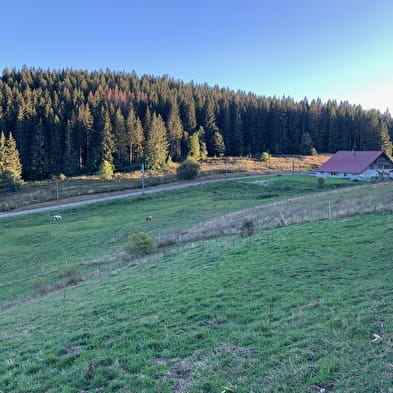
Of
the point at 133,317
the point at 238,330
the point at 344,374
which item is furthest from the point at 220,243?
the point at 344,374

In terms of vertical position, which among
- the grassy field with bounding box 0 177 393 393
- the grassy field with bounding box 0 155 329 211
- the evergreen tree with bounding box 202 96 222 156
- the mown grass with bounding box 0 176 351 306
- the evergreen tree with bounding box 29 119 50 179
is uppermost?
the evergreen tree with bounding box 202 96 222 156

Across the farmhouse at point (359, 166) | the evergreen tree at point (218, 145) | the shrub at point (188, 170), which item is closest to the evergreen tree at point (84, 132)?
the shrub at point (188, 170)

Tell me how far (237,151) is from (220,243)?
100742 millimetres

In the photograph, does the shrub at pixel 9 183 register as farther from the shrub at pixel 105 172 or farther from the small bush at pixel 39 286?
the small bush at pixel 39 286

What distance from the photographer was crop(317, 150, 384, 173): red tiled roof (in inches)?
2856

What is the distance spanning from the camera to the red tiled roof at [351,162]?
238 feet

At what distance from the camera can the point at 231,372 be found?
6.55 metres

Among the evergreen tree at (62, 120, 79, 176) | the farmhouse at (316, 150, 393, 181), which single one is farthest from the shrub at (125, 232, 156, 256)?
the evergreen tree at (62, 120, 79, 176)

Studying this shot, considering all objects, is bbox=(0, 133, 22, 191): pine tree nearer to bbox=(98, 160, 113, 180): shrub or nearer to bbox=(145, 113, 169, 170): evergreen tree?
bbox=(98, 160, 113, 180): shrub

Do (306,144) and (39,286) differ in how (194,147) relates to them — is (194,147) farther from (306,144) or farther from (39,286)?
(39,286)

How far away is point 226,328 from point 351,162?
246 feet

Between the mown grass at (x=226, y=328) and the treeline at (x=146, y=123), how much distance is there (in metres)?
68.2

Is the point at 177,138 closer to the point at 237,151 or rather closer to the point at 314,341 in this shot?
the point at 237,151

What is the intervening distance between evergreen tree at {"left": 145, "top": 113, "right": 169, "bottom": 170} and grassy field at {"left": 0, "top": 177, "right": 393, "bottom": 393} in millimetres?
70278
